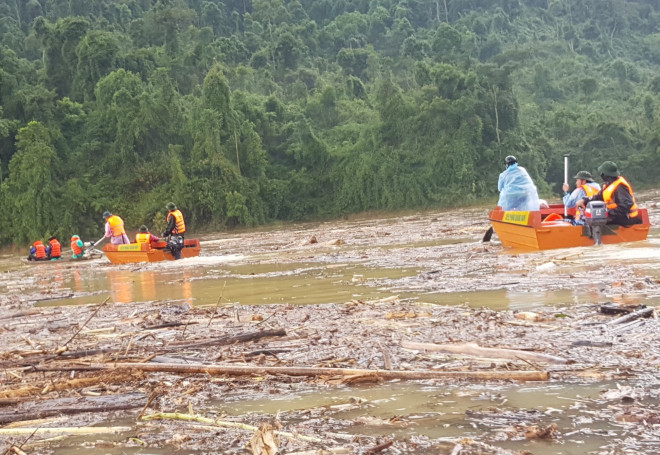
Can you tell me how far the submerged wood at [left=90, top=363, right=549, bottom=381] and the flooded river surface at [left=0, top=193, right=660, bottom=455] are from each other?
7 cm

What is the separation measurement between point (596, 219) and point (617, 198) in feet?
1.62

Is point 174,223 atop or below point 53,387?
atop

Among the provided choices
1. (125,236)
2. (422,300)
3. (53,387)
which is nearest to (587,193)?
(422,300)

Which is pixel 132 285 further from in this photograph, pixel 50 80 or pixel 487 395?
pixel 50 80

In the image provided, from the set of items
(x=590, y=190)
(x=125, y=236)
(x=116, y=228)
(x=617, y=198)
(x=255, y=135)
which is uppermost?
(x=255, y=135)

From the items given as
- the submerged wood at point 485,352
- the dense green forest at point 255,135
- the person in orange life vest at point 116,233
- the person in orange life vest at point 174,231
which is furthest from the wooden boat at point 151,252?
the dense green forest at point 255,135

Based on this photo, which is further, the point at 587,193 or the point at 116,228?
the point at 116,228

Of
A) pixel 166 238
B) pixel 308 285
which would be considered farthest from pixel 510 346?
pixel 166 238

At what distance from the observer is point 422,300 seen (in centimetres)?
752

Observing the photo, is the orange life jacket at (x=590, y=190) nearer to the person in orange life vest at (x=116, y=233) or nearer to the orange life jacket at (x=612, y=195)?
the orange life jacket at (x=612, y=195)

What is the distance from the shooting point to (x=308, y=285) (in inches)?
397

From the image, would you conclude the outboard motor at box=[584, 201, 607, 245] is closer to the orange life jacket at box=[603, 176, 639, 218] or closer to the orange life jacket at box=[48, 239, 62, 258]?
the orange life jacket at box=[603, 176, 639, 218]

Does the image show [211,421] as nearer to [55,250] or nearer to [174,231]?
[174,231]

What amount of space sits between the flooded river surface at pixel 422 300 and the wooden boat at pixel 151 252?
1.73ft
